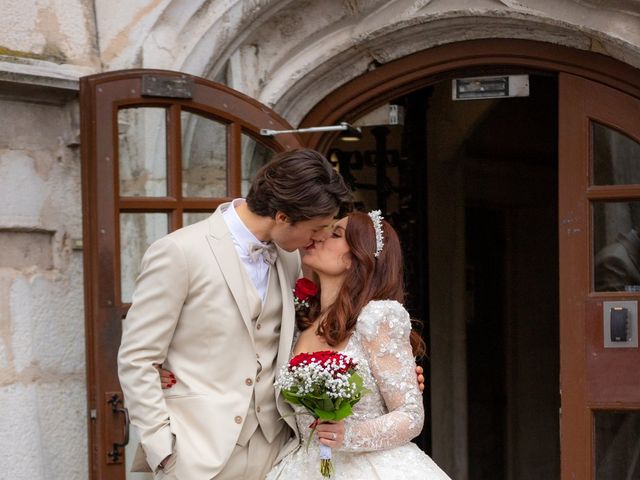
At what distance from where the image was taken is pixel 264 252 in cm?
361

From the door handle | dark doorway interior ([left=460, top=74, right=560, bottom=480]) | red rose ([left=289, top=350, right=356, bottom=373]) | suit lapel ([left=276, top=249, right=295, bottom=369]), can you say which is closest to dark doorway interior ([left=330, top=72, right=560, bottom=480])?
dark doorway interior ([left=460, top=74, right=560, bottom=480])

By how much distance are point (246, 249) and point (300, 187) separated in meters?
0.31

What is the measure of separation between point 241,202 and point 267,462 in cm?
79

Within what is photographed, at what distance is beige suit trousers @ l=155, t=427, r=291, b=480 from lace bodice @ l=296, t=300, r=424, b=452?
0.27 m

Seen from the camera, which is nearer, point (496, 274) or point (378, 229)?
point (378, 229)

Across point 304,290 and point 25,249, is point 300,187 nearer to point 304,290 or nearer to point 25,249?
point 304,290

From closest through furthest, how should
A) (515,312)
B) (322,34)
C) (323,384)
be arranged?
(323,384)
(322,34)
(515,312)

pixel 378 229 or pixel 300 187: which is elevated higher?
pixel 300 187

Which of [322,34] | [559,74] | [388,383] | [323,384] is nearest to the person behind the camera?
[323,384]

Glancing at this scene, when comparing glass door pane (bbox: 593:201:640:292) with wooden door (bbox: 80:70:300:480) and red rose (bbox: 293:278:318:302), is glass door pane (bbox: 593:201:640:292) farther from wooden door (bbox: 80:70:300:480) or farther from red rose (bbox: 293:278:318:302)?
red rose (bbox: 293:278:318:302)

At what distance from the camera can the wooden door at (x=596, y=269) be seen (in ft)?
14.8

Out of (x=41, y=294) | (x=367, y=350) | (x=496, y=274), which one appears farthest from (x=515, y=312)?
(x=367, y=350)

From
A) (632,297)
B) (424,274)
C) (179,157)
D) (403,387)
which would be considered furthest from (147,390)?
(424,274)

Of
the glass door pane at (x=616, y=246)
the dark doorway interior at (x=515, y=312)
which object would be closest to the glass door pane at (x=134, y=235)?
the glass door pane at (x=616, y=246)
